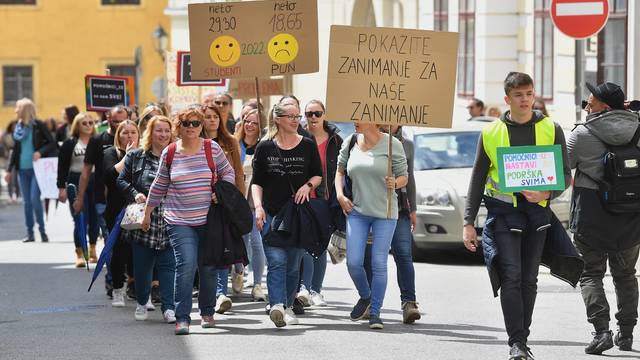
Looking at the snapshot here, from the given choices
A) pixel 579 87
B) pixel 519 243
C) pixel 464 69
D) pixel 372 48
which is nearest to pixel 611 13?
pixel 579 87

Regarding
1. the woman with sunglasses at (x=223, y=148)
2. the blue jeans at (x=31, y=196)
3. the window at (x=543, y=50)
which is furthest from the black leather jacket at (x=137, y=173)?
the window at (x=543, y=50)

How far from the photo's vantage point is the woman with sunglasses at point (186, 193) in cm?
1120

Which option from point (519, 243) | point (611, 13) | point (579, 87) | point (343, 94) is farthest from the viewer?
point (611, 13)

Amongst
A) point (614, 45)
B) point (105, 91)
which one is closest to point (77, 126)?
point (105, 91)

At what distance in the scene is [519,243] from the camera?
9.51m

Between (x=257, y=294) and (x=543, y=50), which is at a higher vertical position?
(x=543, y=50)

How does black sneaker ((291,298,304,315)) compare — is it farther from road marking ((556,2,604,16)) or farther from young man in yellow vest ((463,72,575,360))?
road marking ((556,2,604,16))

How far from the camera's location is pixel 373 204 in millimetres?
11461

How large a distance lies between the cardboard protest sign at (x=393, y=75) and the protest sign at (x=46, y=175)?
901 centimetres

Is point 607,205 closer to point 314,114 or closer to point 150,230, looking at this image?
point 314,114

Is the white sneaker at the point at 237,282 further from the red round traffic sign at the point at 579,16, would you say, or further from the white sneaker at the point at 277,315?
the red round traffic sign at the point at 579,16

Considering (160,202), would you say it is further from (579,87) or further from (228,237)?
(579,87)

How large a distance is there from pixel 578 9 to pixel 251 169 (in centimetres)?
406

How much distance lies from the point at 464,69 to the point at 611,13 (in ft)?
22.8
